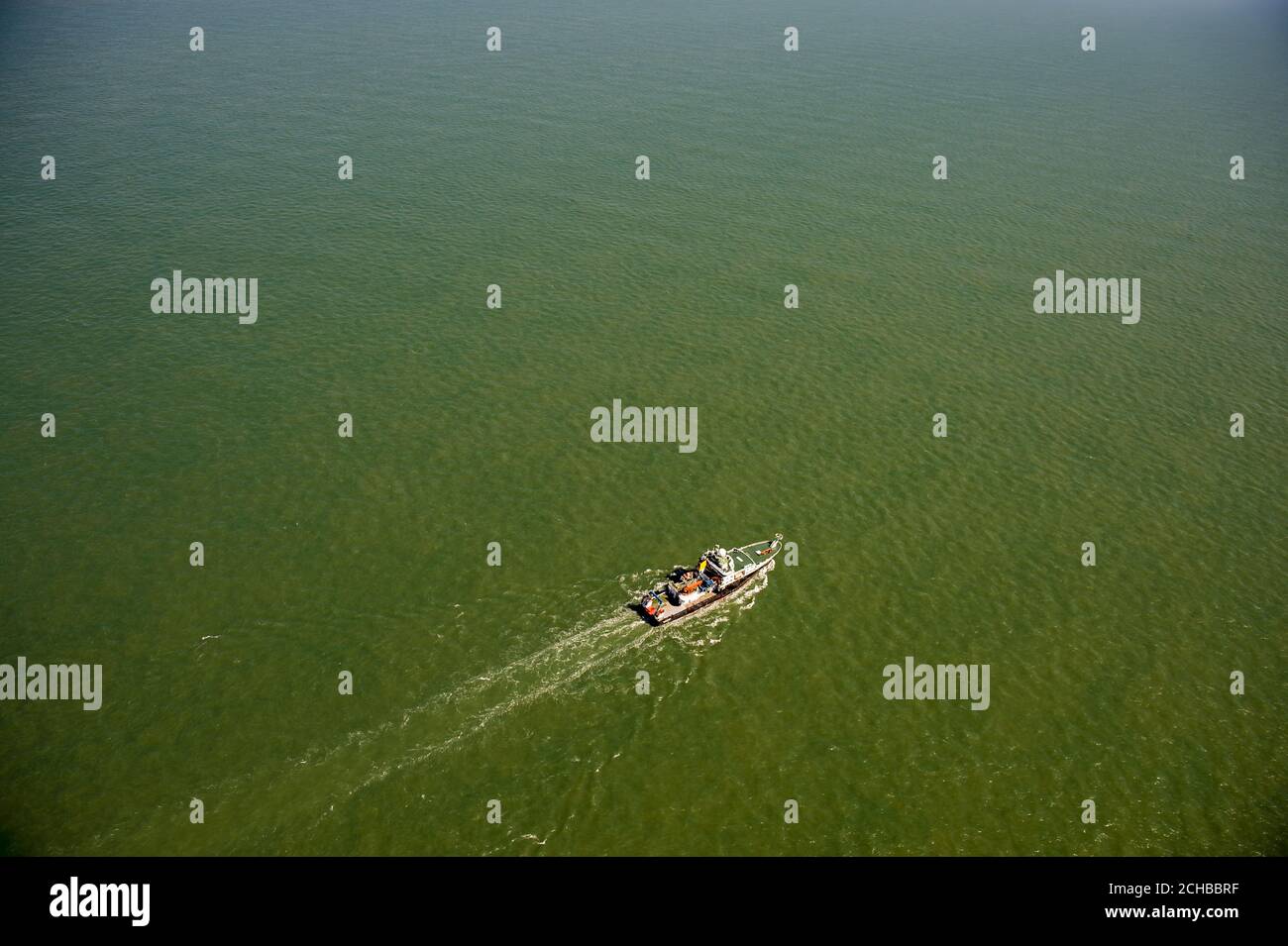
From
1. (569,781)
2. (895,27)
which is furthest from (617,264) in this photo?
(895,27)

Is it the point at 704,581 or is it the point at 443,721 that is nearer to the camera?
the point at 443,721

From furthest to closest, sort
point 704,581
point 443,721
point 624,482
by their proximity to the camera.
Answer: point 624,482 → point 704,581 → point 443,721

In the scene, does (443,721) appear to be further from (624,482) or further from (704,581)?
(624,482)

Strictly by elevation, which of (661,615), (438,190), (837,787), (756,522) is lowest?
(837,787)

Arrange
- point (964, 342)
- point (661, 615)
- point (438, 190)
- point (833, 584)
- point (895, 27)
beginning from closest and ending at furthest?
point (661, 615)
point (833, 584)
point (964, 342)
point (438, 190)
point (895, 27)

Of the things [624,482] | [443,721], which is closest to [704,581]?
[624,482]

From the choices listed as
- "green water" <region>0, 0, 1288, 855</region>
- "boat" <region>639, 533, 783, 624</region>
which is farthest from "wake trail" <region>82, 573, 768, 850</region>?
"boat" <region>639, 533, 783, 624</region>

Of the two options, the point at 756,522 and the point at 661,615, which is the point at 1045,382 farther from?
the point at 661,615
